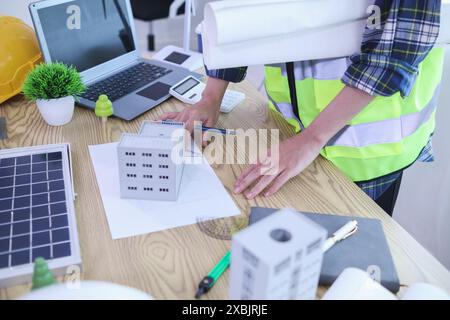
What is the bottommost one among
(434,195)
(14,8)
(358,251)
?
(434,195)

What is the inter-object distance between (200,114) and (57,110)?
0.29m

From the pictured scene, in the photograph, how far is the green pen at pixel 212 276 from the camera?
0.61 metres

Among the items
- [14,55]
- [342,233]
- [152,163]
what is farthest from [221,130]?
[14,55]

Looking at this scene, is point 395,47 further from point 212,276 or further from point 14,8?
point 14,8

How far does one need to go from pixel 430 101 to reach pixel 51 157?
29.6 inches

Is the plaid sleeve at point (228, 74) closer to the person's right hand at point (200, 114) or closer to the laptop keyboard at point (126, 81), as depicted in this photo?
the person's right hand at point (200, 114)

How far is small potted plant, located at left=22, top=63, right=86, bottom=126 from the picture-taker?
95 cm

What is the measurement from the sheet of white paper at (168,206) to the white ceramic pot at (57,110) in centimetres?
19

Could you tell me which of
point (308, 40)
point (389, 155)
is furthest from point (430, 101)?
point (308, 40)

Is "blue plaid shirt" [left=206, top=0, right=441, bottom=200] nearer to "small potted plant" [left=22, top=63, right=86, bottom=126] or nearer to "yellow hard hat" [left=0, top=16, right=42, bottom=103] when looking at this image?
"small potted plant" [left=22, top=63, right=86, bottom=126]

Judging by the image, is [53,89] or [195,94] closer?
[53,89]

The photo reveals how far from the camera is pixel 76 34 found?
1078mm

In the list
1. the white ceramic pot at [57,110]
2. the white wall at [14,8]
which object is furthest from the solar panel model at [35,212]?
the white wall at [14,8]

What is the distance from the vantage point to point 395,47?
797 millimetres
